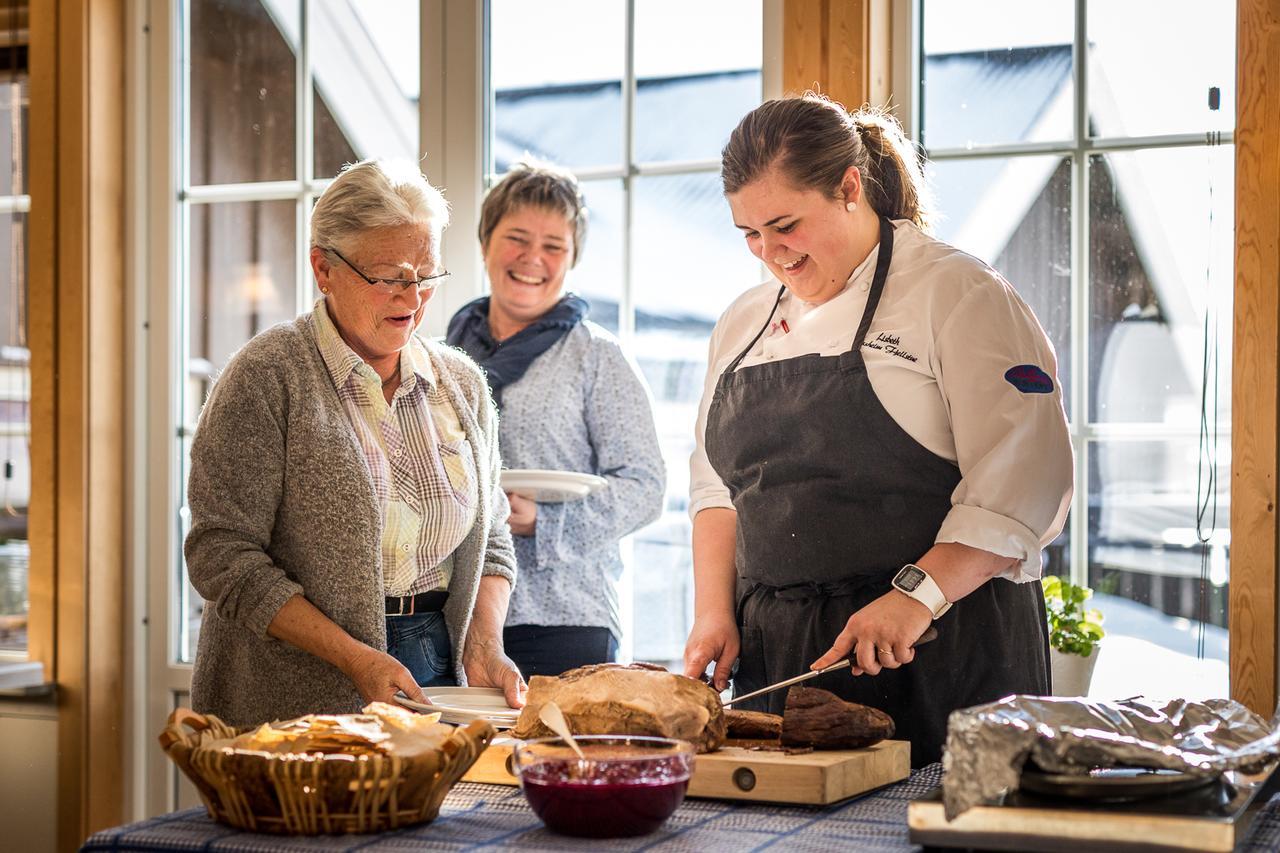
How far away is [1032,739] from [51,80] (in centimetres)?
299

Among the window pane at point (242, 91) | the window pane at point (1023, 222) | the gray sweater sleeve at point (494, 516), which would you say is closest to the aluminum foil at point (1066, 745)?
the gray sweater sleeve at point (494, 516)

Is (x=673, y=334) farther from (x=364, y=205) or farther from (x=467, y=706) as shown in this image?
(x=467, y=706)

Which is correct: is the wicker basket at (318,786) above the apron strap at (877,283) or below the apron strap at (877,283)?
below

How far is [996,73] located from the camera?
9.09ft

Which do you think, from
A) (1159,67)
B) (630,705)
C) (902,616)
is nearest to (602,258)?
(1159,67)

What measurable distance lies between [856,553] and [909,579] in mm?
126

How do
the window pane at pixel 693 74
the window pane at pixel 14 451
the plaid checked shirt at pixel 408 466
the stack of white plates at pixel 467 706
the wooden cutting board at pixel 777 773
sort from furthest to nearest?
1. the window pane at pixel 14 451
2. the window pane at pixel 693 74
3. the plaid checked shirt at pixel 408 466
4. the stack of white plates at pixel 467 706
5. the wooden cutting board at pixel 777 773

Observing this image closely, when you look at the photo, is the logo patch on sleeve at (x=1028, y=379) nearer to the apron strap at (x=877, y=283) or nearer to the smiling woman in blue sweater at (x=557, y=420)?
the apron strap at (x=877, y=283)

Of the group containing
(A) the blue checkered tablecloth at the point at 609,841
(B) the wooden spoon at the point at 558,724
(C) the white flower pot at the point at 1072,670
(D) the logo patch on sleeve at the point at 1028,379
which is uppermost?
(D) the logo patch on sleeve at the point at 1028,379

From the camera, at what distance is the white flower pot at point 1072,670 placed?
8.01 feet

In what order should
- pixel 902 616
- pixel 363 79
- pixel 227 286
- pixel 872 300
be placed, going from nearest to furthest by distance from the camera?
pixel 902 616 < pixel 872 300 < pixel 363 79 < pixel 227 286

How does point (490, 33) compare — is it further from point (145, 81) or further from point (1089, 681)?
point (1089, 681)

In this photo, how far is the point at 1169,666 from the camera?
8.59ft

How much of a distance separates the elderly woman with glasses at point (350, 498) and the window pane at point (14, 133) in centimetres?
196
